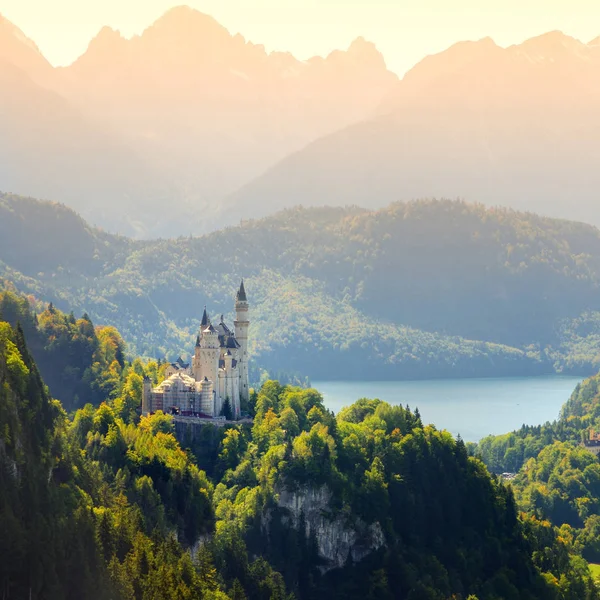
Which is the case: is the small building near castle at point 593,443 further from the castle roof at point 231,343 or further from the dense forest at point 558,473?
the castle roof at point 231,343

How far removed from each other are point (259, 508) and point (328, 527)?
4575 mm

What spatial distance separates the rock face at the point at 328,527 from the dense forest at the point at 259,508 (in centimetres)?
9

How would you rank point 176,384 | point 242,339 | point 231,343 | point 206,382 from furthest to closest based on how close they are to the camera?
point 242,339 → point 231,343 → point 176,384 → point 206,382

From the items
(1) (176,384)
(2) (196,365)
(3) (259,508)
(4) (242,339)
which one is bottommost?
(3) (259,508)

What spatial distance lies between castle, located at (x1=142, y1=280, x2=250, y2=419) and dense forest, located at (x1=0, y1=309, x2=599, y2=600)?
7.10 ft

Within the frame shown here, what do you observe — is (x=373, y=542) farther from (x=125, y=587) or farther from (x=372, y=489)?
(x=125, y=587)

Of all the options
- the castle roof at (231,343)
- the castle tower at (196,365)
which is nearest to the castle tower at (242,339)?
the castle roof at (231,343)

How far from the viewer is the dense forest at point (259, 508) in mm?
73250

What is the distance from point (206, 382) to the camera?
112 meters

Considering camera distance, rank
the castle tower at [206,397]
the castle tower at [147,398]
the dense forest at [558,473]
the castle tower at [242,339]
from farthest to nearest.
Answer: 1. the dense forest at [558,473]
2. the castle tower at [242,339]
3. the castle tower at [206,397]
4. the castle tower at [147,398]

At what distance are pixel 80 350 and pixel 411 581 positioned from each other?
44.7m

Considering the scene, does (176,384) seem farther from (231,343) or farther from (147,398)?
(231,343)

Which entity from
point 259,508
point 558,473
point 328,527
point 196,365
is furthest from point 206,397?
point 558,473

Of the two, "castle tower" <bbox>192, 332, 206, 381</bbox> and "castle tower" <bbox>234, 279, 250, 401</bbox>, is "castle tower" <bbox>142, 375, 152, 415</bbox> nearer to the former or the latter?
"castle tower" <bbox>192, 332, 206, 381</bbox>
